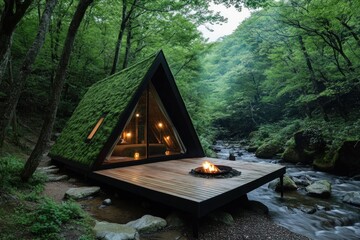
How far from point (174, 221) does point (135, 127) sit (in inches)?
175

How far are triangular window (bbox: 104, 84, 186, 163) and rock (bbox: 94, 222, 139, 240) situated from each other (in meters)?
3.76

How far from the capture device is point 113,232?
3266 millimetres

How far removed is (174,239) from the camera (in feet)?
12.0

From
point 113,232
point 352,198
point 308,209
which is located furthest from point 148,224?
point 352,198

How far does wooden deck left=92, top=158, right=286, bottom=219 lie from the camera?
3832 millimetres

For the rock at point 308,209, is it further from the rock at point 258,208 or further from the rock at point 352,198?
the rock at point 352,198

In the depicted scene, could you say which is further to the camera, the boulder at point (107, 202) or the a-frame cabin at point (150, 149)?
the boulder at point (107, 202)

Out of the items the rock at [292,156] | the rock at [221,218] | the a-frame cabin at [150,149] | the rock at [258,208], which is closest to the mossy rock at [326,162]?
the rock at [292,156]

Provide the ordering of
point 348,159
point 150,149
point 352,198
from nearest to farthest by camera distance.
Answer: point 352,198 → point 150,149 → point 348,159

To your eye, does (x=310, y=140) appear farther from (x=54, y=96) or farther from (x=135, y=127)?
(x=54, y=96)

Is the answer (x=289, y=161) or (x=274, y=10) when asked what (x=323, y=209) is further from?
(x=274, y=10)

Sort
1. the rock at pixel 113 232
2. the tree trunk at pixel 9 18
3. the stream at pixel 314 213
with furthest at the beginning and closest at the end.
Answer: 1. the stream at pixel 314 213
2. the tree trunk at pixel 9 18
3. the rock at pixel 113 232

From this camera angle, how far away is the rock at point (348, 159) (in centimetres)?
920

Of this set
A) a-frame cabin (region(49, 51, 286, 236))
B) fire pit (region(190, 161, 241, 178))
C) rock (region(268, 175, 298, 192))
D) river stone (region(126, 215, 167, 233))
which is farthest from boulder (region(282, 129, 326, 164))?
river stone (region(126, 215, 167, 233))
